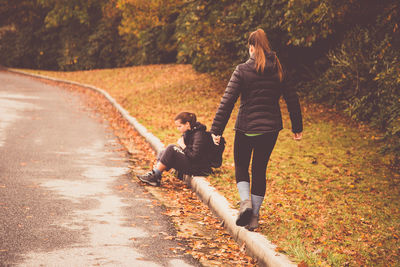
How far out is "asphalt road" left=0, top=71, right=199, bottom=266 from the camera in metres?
4.40

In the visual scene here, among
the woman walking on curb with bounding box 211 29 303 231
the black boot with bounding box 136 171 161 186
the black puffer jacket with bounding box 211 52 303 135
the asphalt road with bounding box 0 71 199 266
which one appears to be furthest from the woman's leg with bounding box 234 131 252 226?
the black boot with bounding box 136 171 161 186

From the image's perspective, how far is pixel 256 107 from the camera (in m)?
4.73

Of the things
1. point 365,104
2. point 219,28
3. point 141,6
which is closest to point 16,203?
point 365,104

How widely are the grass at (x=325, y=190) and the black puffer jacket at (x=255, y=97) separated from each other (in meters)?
1.14

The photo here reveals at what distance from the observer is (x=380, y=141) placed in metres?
11.0

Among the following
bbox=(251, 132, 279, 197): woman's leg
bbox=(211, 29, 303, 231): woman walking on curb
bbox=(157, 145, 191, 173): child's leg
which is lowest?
bbox=(157, 145, 191, 173): child's leg

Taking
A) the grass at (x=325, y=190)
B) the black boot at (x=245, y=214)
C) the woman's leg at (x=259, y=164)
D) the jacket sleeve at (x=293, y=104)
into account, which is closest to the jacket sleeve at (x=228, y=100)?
the woman's leg at (x=259, y=164)

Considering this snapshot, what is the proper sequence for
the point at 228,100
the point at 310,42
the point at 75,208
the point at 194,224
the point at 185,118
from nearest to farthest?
the point at 228,100, the point at 194,224, the point at 75,208, the point at 185,118, the point at 310,42

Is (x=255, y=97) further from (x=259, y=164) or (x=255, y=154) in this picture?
(x=259, y=164)

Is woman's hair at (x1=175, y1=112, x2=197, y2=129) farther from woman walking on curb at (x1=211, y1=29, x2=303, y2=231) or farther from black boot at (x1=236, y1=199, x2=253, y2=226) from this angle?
black boot at (x1=236, y1=199, x2=253, y2=226)

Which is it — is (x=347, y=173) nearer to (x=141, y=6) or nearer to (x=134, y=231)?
(x=134, y=231)

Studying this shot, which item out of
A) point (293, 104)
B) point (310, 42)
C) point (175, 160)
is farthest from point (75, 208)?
point (310, 42)

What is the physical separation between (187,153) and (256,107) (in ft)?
8.19

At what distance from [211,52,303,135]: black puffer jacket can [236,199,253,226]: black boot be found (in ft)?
2.49
